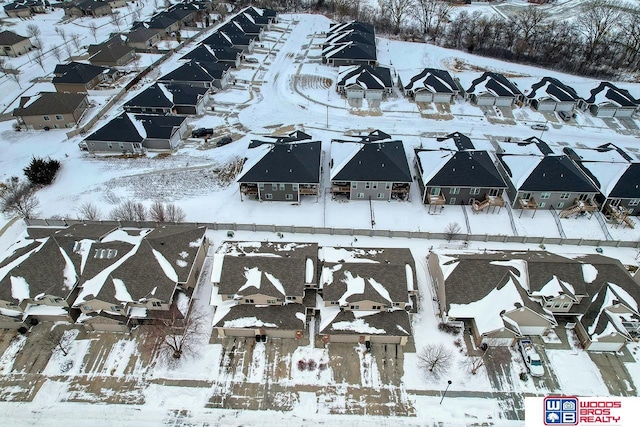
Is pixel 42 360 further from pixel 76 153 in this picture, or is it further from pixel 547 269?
pixel 547 269

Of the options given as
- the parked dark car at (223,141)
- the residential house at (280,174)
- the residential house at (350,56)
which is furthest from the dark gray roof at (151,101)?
the residential house at (350,56)

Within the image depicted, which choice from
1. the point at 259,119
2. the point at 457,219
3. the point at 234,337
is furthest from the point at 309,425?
the point at 259,119

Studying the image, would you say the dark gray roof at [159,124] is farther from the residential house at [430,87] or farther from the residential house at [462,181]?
the residential house at [430,87]

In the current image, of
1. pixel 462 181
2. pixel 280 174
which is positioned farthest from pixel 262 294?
pixel 462 181

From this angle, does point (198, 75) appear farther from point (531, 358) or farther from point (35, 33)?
point (531, 358)

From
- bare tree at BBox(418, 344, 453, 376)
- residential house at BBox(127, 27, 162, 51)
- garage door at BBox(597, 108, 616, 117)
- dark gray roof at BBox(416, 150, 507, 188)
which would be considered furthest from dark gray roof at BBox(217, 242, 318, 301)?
residential house at BBox(127, 27, 162, 51)
